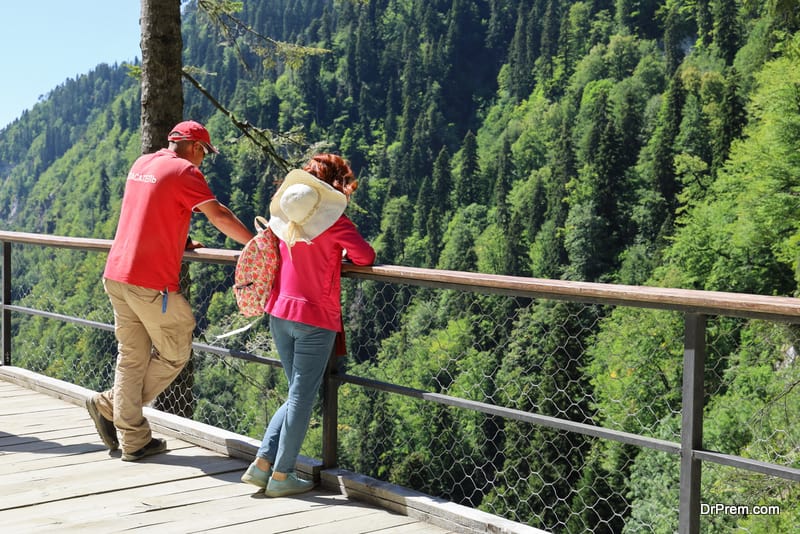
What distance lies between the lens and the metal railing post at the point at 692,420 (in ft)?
7.98

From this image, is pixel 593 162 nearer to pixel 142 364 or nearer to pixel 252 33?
pixel 252 33

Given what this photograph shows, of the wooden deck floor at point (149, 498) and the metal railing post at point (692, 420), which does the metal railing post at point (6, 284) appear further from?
the metal railing post at point (692, 420)

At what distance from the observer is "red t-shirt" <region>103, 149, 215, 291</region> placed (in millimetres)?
3666

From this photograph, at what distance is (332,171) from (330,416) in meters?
0.96

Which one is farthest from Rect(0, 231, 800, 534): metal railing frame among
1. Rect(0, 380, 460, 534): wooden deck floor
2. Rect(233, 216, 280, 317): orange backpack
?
Rect(0, 380, 460, 534): wooden deck floor

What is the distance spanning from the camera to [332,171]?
11.3ft

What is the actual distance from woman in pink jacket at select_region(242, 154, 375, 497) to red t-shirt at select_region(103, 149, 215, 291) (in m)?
0.46

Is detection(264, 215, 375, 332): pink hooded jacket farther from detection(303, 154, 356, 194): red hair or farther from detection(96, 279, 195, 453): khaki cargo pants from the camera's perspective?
detection(96, 279, 195, 453): khaki cargo pants

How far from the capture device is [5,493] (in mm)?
3373

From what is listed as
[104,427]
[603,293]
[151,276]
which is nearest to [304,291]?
[151,276]

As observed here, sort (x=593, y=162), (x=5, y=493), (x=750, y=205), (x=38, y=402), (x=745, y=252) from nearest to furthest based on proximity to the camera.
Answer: (x=5, y=493) → (x=38, y=402) → (x=750, y=205) → (x=745, y=252) → (x=593, y=162)

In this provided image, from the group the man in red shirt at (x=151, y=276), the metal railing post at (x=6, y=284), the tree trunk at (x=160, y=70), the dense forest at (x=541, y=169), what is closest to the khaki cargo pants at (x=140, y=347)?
the man in red shirt at (x=151, y=276)

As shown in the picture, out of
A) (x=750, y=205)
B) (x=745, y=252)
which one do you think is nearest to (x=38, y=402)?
(x=750, y=205)

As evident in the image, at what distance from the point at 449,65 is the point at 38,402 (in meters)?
109
